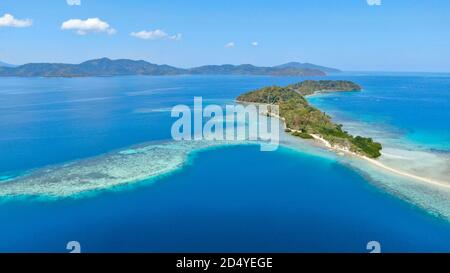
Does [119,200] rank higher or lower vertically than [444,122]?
lower

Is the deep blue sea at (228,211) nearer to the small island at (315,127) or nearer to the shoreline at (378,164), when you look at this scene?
the shoreline at (378,164)

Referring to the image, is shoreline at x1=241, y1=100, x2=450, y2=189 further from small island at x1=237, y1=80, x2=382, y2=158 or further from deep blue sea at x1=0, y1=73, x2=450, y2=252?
deep blue sea at x1=0, y1=73, x2=450, y2=252

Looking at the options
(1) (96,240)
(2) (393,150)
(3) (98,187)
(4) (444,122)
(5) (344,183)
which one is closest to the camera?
(1) (96,240)

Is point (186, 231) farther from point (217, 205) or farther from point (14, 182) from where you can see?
point (14, 182)

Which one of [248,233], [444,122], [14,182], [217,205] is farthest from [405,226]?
[444,122]

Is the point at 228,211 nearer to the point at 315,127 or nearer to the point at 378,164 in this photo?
the point at 378,164

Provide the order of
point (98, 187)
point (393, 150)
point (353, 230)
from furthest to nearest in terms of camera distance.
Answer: point (393, 150) < point (98, 187) < point (353, 230)

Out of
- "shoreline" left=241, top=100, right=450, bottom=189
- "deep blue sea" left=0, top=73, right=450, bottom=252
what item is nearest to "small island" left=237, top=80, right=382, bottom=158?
"shoreline" left=241, top=100, right=450, bottom=189

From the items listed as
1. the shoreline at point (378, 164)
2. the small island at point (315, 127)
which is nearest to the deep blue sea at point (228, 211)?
the shoreline at point (378, 164)

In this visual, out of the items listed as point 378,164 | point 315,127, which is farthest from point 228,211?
point 315,127

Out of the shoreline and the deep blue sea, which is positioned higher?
the shoreline

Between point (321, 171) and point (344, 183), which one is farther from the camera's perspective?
point (321, 171)
